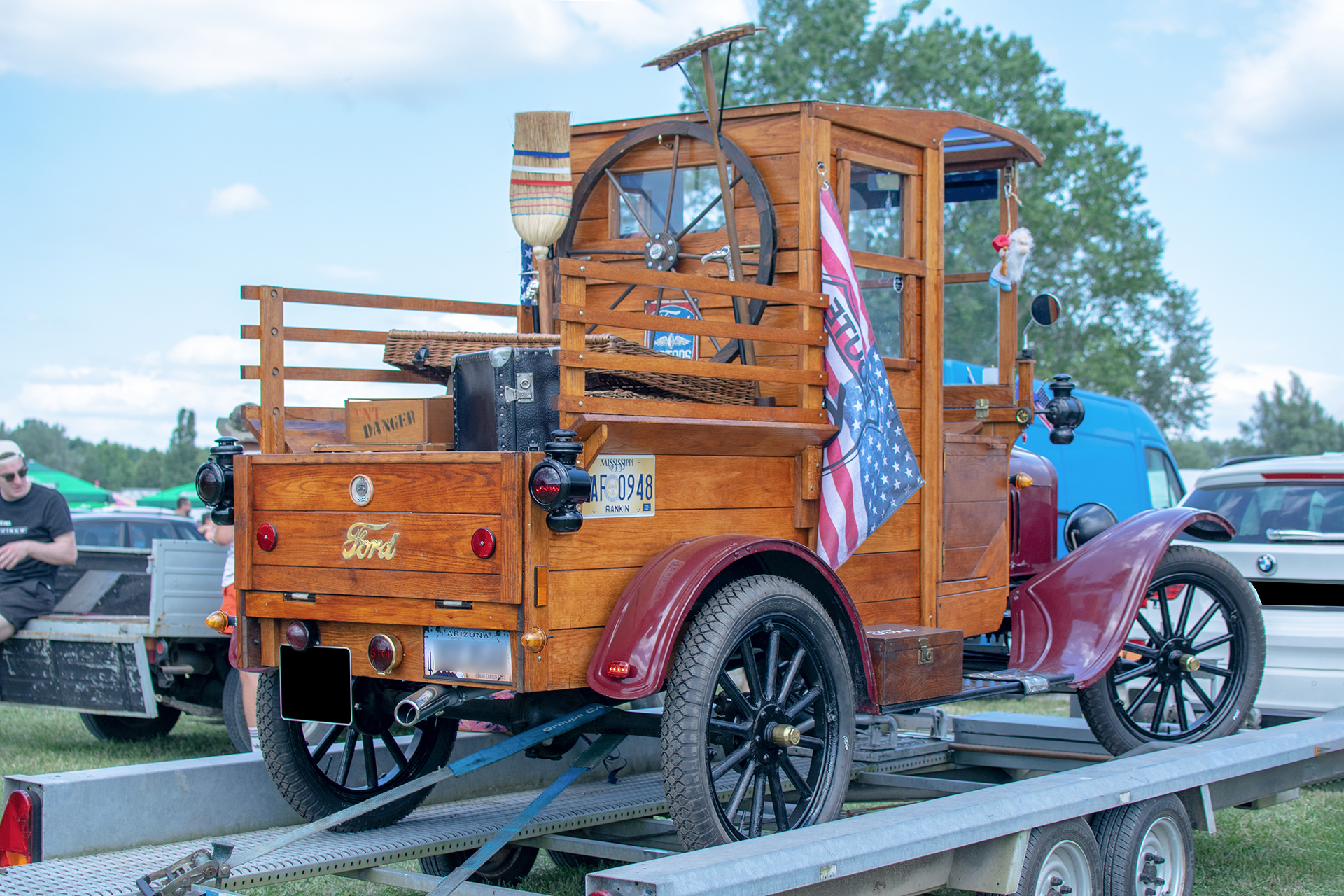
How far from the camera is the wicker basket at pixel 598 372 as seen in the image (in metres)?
3.62

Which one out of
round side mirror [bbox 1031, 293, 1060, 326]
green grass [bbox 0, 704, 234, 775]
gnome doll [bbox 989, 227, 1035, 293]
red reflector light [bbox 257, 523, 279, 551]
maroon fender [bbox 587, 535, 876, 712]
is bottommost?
green grass [bbox 0, 704, 234, 775]

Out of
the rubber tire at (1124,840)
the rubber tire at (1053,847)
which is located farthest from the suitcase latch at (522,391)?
the rubber tire at (1124,840)

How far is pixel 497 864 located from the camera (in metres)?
4.59

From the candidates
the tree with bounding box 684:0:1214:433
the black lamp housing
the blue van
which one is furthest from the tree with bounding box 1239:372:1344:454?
the black lamp housing

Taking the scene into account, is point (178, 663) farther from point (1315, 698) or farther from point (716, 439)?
point (1315, 698)

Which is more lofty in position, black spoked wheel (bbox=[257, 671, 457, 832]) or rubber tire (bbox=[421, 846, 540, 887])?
black spoked wheel (bbox=[257, 671, 457, 832])

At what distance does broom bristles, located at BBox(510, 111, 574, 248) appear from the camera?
162 inches

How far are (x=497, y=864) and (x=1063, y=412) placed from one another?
2915 millimetres

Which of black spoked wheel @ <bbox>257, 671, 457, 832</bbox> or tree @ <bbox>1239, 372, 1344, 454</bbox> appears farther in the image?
tree @ <bbox>1239, 372, 1344, 454</bbox>

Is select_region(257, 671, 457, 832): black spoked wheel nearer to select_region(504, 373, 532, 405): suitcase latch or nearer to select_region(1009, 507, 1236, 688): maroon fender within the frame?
select_region(504, 373, 532, 405): suitcase latch

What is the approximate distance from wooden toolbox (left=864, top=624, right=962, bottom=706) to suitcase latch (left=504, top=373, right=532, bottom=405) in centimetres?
136

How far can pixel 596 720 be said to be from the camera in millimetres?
3959

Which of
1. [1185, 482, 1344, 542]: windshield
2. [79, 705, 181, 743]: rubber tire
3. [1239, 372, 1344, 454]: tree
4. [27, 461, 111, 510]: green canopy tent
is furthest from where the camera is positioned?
[1239, 372, 1344, 454]: tree

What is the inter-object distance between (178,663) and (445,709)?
4.19 metres
